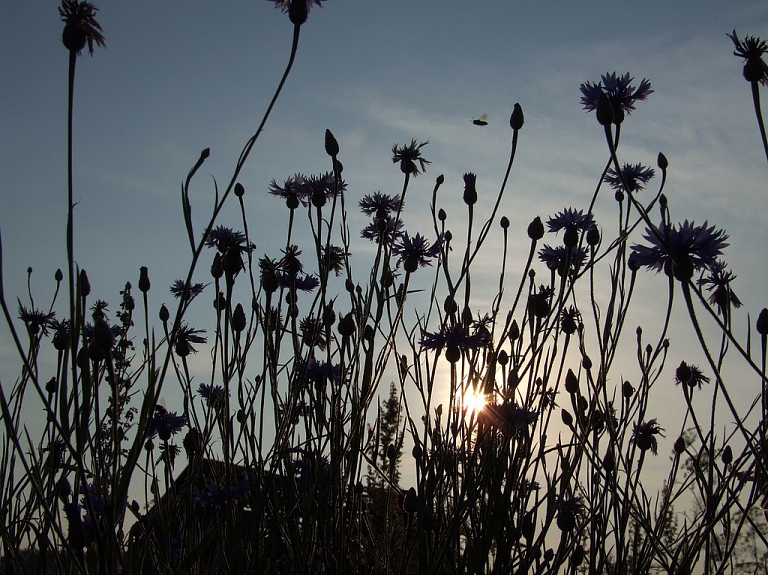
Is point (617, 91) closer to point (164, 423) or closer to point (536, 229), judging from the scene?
point (536, 229)

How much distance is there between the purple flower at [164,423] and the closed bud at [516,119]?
5.27ft

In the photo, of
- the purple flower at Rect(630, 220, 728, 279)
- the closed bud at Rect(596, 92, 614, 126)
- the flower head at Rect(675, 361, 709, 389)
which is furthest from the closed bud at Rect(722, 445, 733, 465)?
the closed bud at Rect(596, 92, 614, 126)

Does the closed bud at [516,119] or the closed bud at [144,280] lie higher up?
the closed bud at [516,119]

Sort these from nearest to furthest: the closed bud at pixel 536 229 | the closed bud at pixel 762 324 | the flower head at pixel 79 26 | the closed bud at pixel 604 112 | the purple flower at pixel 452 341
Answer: the flower head at pixel 79 26
the closed bud at pixel 604 112
the closed bud at pixel 762 324
the purple flower at pixel 452 341
the closed bud at pixel 536 229

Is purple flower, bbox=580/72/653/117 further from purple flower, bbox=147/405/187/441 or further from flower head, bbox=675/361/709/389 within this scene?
purple flower, bbox=147/405/187/441

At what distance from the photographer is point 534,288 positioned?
2266 millimetres

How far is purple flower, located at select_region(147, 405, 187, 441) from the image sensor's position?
2.64 meters

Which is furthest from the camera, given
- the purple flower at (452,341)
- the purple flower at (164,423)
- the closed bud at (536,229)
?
the purple flower at (164,423)

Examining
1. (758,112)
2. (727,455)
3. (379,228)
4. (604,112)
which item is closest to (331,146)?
(379,228)

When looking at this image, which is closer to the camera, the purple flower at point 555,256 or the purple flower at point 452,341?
the purple flower at point 452,341

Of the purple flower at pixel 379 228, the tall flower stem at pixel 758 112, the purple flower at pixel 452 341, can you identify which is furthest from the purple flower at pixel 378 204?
the tall flower stem at pixel 758 112

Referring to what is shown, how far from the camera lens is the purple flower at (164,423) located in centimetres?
264

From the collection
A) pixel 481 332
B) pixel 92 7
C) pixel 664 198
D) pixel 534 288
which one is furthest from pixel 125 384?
pixel 664 198

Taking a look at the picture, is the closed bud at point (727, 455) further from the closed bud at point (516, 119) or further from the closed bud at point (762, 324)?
the closed bud at point (516, 119)
